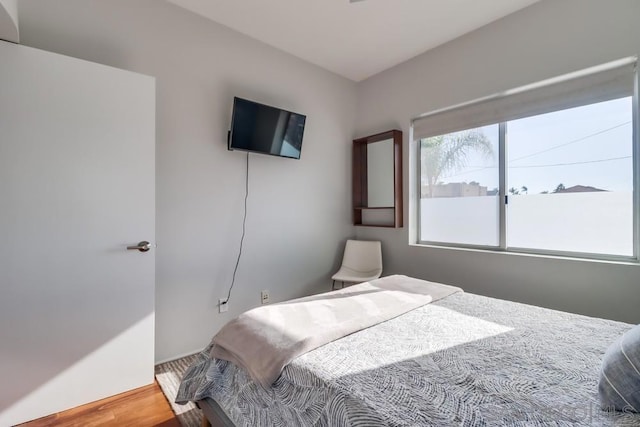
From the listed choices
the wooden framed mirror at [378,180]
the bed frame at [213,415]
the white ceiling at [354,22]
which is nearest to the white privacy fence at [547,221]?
the wooden framed mirror at [378,180]

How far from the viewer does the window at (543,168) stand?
6.66 feet

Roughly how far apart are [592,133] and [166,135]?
3.05 m

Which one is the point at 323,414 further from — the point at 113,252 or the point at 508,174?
the point at 508,174

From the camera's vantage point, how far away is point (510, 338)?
1.28 meters

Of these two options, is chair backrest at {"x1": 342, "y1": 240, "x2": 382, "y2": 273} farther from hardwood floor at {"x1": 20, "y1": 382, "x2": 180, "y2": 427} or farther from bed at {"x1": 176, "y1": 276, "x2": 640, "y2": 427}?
hardwood floor at {"x1": 20, "y1": 382, "x2": 180, "y2": 427}

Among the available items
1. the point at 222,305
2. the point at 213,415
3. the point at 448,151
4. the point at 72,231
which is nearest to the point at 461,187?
the point at 448,151

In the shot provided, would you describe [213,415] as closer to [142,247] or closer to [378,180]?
[142,247]

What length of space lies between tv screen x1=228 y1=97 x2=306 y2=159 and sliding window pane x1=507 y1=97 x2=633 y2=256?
1842 mm

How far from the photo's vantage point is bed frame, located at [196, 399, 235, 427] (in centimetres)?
129

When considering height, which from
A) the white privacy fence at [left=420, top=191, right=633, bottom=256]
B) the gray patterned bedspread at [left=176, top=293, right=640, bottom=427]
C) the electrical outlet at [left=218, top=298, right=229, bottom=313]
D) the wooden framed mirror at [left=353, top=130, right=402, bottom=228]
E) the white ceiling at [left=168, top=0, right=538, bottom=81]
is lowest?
the electrical outlet at [left=218, top=298, right=229, bottom=313]

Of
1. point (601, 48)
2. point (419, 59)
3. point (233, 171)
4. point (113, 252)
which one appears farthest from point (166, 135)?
point (601, 48)

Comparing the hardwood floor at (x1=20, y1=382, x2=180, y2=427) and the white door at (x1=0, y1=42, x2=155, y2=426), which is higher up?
the white door at (x1=0, y1=42, x2=155, y2=426)

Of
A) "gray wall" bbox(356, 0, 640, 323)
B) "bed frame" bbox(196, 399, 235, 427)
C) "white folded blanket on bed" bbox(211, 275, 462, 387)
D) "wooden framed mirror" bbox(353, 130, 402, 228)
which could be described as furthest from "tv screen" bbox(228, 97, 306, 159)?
"bed frame" bbox(196, 399, 235, 427)

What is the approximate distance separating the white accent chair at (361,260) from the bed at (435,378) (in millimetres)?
1618
